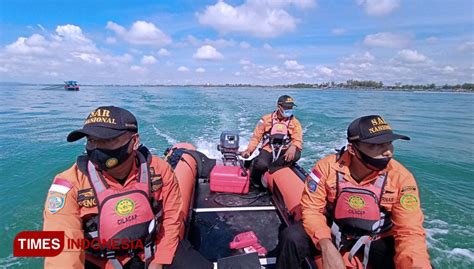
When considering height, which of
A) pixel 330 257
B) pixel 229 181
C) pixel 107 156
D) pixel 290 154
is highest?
pixel 107 156

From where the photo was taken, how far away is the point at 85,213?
56.2 inches

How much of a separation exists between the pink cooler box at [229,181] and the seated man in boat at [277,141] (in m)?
0.41

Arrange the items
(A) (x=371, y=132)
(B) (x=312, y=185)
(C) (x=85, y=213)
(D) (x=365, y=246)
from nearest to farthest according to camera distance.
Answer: (C) (x=85, y=213), (A) (x=371, y=132), (D) (x=365, y=246), (B) (x=312, y=185)

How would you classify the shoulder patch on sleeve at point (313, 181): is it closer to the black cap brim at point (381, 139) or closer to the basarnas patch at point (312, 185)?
the basarnas patch at point (312, 185)

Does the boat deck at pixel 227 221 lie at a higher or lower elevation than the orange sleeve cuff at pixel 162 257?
lower

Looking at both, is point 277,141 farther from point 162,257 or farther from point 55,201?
point 55,201

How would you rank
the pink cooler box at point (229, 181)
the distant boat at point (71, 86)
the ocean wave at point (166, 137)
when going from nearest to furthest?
the pink cooler box at point (229, 181)
the ocean wave at point (166, 137)
the distant boat at point (71, 86)

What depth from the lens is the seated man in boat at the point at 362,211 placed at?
5.00ft

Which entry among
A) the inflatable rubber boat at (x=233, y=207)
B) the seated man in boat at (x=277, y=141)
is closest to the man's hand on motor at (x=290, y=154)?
the seated man in boat at (x=277, y=141)

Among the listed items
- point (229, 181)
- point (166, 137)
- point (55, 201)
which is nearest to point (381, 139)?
point (55, 201)

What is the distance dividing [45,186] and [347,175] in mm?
5142

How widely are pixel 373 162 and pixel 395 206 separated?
32 centimetres

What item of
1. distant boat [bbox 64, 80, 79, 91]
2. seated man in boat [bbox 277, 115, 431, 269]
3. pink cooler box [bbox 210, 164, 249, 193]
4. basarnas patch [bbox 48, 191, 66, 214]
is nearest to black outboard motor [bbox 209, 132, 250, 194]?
pink cooler box [bbox 210, 164, 249, 193]

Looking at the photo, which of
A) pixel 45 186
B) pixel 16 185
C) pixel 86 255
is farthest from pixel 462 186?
pixel 16 185
